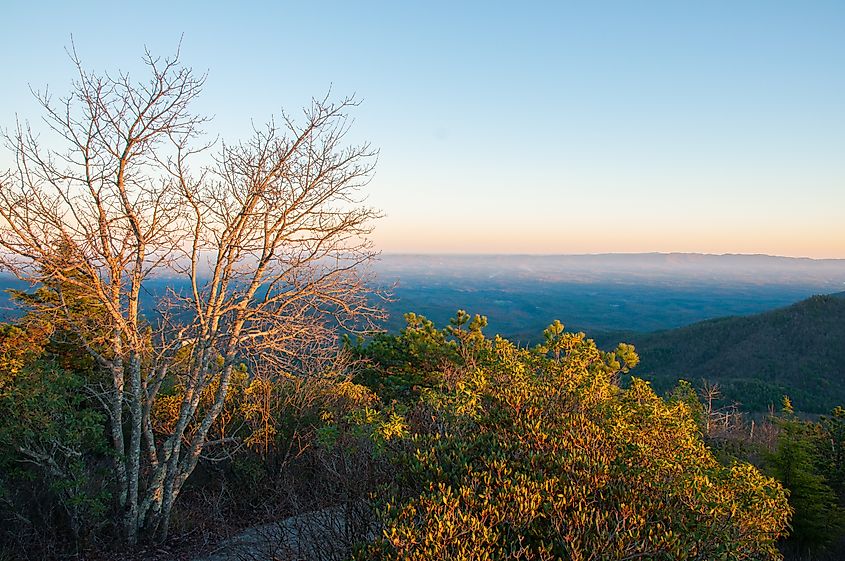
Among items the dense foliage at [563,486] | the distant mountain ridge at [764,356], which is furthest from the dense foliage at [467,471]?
the distant mountain ridge at [764,356]

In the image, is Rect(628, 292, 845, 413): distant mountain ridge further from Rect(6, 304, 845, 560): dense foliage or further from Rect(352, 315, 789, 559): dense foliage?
Rect(352, 315, 789, 559): dense foliage

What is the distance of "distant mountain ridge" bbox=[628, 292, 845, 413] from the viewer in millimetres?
49875

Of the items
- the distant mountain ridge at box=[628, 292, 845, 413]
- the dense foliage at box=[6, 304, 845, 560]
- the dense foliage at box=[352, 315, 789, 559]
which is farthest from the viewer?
the distant mountain ridge at box=[628, 292, 845, 413]

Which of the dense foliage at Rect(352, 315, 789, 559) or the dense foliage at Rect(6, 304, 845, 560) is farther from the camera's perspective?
the dense foliage at Rect(6, 304, 845, 560)

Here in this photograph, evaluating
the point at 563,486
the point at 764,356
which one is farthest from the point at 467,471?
the point at 764,356

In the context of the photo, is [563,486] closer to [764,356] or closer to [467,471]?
[467,471]

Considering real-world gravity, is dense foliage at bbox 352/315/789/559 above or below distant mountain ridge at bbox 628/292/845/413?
above

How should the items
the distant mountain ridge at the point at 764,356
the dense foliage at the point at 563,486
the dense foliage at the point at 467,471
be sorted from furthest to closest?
the distant mountain ridge at the point at 764,356 < the dense foliage at the point at 467,471 < the dense foliage at the point at 563,486

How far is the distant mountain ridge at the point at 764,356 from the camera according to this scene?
49.9 m

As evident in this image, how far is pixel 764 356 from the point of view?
6431 centimetres

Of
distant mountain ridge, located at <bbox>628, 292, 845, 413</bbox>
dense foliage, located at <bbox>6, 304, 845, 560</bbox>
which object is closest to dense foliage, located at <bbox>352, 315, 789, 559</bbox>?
dense foliage, located at <bbox>6, 304, 845, 560</bbox>

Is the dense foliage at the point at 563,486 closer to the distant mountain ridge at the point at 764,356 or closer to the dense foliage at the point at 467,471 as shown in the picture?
the dense foliage at the point at 467,471

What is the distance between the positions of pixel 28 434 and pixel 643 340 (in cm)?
8446

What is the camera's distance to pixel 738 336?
71.8 metres
